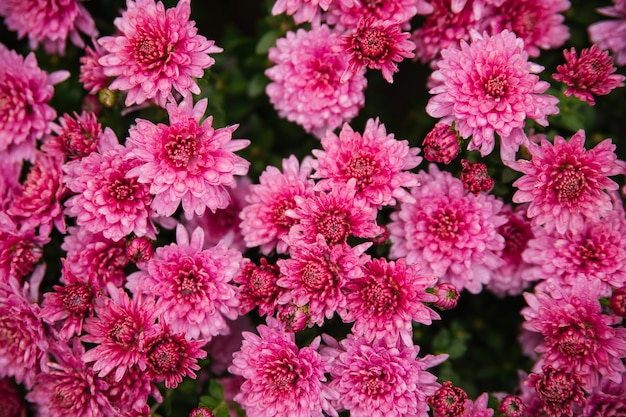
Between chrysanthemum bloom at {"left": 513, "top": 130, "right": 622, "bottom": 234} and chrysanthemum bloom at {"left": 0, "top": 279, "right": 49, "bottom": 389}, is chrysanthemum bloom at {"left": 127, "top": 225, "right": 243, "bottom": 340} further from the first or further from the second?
chrysanthemum bloom at {"left": 513, "top": 130, "right": 622, "bottom": 234}

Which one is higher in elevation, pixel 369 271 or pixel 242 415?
pixel 369 271

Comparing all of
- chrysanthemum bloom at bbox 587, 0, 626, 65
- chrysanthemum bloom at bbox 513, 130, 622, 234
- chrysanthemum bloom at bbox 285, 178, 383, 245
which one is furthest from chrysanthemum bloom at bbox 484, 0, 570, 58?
chrysanthemum bloom at bbox 285, 178, 383, 245

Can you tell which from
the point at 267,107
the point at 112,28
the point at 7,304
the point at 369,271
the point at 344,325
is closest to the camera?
the point at 369,271

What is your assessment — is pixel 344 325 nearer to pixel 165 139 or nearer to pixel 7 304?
pixel 165 139

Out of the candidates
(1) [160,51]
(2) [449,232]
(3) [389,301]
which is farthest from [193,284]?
(2) [449,232]

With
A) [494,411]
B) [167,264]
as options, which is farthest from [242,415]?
[494,411]

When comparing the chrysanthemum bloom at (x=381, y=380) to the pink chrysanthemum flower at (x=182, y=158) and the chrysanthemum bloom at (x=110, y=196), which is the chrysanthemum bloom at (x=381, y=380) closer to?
the pink chrysanthemum flower at (x=182, y=158)

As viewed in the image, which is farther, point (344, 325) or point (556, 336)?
point (344, 325)
